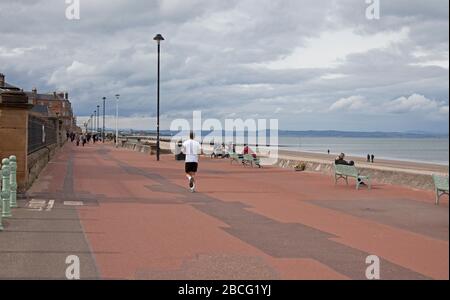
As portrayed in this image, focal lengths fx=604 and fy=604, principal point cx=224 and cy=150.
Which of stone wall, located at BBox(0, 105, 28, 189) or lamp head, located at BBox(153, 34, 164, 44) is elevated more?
lamp head, located at BBox(153, 34, 164, 44)

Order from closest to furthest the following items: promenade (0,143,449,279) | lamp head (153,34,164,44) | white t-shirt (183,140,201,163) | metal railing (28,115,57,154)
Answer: promenade (0,143,449,279)
white t-shirt (183,140,201,163)
metal railing (28,115,57,154)
lamp head (153,34,164,44)

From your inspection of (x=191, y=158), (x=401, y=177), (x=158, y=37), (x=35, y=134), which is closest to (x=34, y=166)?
(x=35, y=134)

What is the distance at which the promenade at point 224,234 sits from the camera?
6.93 meters

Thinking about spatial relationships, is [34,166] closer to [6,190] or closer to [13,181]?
[13,181]

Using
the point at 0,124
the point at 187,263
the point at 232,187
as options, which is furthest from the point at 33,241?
the point at 232,187

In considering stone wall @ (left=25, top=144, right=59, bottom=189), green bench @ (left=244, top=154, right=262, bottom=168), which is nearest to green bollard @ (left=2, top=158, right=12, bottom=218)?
stone wall @ (left=25, top=144, right=59, bottom=189)

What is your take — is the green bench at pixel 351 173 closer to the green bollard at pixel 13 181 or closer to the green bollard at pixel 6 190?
the green bollard at pixel 13 181

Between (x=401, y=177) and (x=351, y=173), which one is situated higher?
(x=351, y=173)

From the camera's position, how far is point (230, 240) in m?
8.91

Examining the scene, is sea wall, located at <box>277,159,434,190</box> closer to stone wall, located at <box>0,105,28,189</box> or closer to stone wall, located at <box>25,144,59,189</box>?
stone wall, located at <box>25,144,59,189</box>

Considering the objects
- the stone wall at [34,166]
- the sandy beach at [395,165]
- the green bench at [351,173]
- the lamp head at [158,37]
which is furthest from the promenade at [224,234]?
the lamp head at [158,37]

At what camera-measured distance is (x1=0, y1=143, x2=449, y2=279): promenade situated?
6.93m

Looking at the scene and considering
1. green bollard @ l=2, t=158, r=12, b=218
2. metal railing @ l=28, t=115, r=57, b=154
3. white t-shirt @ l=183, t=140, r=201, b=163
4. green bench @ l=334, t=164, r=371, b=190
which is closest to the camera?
green bollard @ l=2, t=158, r=12, b=218

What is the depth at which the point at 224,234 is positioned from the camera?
373 inches
